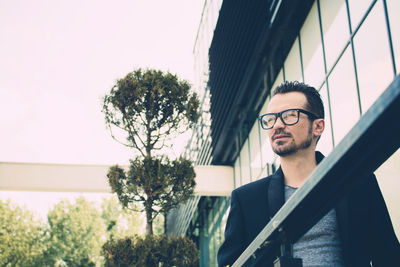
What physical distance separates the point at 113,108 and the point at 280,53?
145 inches

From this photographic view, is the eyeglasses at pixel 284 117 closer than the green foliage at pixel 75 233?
Yes

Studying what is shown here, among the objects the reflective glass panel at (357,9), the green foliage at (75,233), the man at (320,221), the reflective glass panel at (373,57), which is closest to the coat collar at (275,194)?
the man at (320,221)

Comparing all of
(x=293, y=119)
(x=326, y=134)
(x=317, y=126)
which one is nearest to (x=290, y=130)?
(x=293, y=119)

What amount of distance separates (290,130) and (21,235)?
37.3 metres

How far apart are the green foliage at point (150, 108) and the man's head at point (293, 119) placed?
8.20m

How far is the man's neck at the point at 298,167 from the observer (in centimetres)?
226

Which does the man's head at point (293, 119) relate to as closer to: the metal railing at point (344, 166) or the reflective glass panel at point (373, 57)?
the metal railing at point (344, 166)

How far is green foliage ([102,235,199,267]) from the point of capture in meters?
9.40

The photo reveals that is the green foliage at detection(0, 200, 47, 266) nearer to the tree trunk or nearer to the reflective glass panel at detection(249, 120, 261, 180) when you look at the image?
the reflective glass panel at detection(249, 120, 261, 180)

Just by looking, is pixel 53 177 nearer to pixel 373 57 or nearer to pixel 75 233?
pixel 373 57

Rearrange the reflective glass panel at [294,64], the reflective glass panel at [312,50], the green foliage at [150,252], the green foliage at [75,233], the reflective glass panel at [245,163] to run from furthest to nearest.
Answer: the green foliage at [75,233] < the reflective glass panel at [245,163] < the reflective glass panel at [294,64] < the green foliage at [150,252] < the reflective glass panel at [312,50]

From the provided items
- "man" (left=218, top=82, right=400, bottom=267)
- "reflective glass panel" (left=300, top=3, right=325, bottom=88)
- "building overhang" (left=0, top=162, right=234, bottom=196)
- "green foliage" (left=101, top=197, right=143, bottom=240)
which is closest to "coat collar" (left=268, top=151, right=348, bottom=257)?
"man" (left=218, top=82, right=400, bottom=267)

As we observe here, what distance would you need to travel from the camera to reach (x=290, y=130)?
84.9 inches

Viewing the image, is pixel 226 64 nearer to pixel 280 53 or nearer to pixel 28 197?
pixel 280 53
